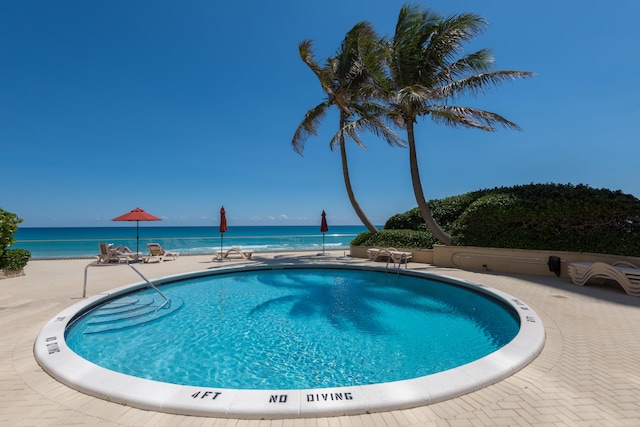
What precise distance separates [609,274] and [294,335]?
8.21 meters

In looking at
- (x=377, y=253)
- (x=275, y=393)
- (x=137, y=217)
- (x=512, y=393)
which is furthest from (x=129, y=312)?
(x=377, y=253)

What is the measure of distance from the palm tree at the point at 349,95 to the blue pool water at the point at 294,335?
817 centimetres

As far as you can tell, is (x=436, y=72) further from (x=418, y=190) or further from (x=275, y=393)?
(x=275, y=393)

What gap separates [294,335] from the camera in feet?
16.6

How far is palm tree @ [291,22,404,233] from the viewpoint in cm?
1420

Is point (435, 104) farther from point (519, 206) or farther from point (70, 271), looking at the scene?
point (70, 271)

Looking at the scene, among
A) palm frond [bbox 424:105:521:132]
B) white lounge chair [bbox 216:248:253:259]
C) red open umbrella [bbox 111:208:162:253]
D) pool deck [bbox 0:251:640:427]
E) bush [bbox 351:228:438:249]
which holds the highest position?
palm frond [bbox 424:105:521:132]

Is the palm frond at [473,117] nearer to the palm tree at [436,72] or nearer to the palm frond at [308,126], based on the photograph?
the palm tree at [436,72]

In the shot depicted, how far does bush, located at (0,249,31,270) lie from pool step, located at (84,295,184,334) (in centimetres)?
535

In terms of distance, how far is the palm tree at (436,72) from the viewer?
36.0ft

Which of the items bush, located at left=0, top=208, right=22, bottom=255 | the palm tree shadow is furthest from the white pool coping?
bush, located at left=0, top=208, right=22, bottom=255

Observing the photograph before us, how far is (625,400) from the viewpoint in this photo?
8.68 ft

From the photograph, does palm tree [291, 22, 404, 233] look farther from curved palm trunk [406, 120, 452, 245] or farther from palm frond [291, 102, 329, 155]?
curved palm trunk [406, 120, 452, 245]

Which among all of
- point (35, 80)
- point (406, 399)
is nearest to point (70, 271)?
point (35, 80)
